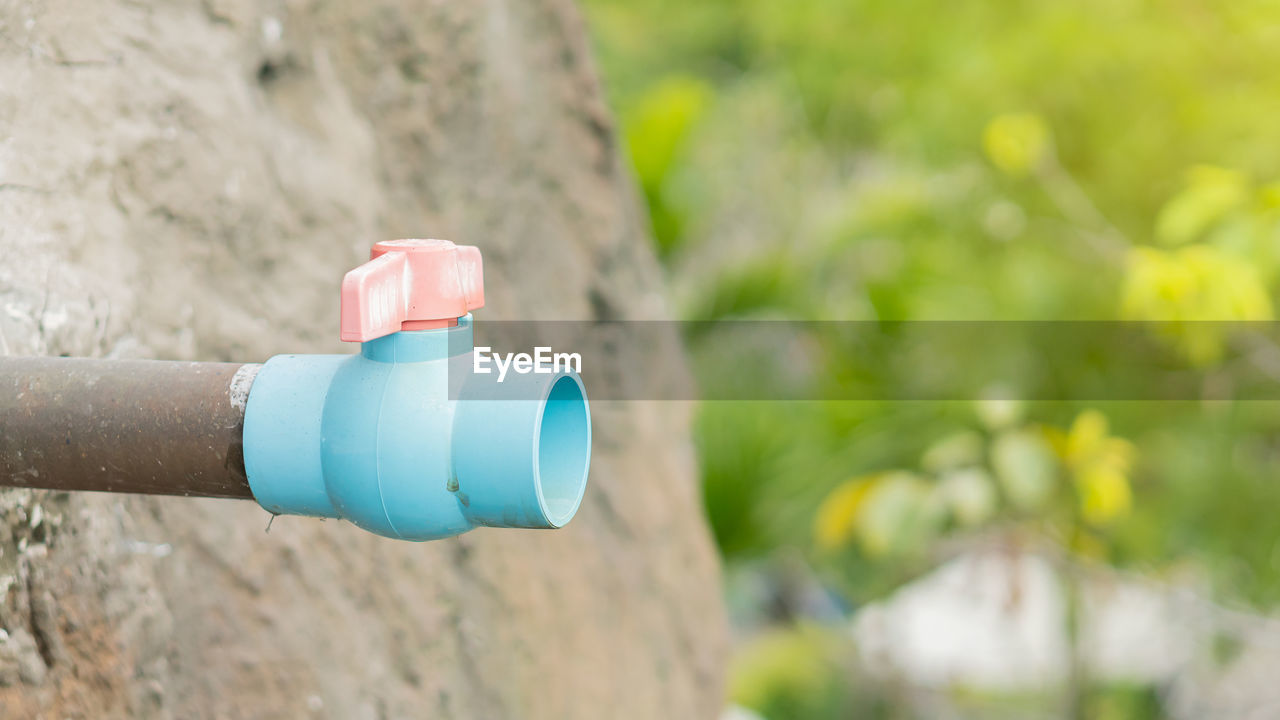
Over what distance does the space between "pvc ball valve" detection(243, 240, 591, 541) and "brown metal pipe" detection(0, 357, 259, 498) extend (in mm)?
21

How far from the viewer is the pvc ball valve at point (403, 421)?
1.63 feet

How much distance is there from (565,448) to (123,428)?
244mm

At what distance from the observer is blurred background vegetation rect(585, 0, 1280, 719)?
6.58 feet

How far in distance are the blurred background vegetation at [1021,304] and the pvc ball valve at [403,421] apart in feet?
4.20

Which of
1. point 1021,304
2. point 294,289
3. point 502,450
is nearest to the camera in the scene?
point 502,450

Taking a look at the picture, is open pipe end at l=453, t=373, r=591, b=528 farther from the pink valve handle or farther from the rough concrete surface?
the rough concrete surface

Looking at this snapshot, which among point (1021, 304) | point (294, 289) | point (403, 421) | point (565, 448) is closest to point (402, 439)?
point (403, 421)

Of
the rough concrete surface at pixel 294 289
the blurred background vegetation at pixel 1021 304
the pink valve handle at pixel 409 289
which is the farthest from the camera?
the blurred background vegetation at pixel 1021 304

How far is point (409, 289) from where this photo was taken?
53 cm

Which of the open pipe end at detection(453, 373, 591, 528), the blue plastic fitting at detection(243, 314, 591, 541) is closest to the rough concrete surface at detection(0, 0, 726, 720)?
the blue plastic fitting at detection(243, 314, 591, 541)

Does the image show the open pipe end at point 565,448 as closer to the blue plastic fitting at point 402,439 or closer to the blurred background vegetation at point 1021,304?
the blue plastic fitting at point 402,439

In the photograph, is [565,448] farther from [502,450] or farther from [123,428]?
[123,428]

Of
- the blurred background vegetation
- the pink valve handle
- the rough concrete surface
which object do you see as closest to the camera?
the pink valve handle

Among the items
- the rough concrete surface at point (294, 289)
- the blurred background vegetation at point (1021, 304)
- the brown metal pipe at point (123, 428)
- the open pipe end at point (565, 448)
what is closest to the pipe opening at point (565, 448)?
the open pipe end at point (565, 448)
